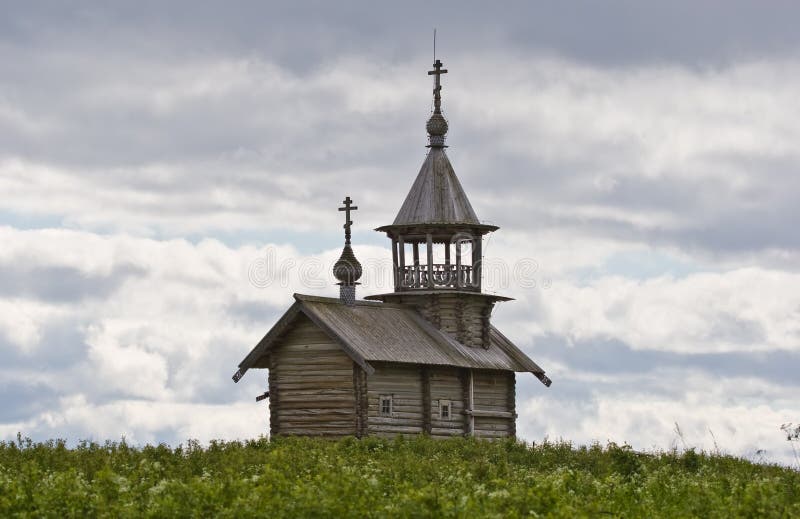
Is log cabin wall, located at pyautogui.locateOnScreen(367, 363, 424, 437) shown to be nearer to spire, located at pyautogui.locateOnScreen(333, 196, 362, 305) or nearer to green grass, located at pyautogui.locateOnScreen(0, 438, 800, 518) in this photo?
spire, located at pyautogui.locateOnScreen(333, 196, 362, 305)

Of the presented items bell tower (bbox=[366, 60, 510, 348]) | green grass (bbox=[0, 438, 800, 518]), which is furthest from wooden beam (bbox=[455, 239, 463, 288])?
green grass (bbox=[0, 438, 800, 518])

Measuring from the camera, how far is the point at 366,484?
63.2 feet

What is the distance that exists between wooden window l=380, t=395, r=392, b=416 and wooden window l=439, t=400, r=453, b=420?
8.20 ft

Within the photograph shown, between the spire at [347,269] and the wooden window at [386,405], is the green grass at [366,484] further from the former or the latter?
the spire at [347,269]

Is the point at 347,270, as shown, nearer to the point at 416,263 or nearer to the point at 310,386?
the point at 416,263

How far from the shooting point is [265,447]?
32.4 meters

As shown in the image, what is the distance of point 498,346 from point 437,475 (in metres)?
23.9

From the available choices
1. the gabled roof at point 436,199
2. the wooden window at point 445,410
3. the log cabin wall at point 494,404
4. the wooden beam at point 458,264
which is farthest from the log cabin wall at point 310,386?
the wooden beam at point 458,264

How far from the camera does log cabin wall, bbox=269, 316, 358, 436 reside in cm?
4088

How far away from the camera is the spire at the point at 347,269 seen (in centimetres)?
4378

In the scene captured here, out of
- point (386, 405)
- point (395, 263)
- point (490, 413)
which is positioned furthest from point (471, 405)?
point (395, 263)

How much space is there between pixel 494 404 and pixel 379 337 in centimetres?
619

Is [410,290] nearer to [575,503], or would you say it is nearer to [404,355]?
[404,355]

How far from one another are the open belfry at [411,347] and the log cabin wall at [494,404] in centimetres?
4
